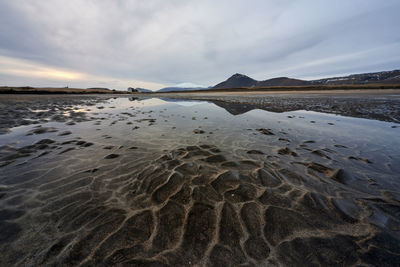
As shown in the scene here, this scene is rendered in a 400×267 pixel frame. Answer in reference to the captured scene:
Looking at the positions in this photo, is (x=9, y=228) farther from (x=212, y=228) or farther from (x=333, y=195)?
(x=333, y=195)

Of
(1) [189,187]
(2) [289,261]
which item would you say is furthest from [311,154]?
(1) [189,187]

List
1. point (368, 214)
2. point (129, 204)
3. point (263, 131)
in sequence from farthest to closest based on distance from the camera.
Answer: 1. point (263, 131)
2. point (129, 204)
3. point (368, 214)

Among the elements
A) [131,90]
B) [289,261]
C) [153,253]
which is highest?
[131,90]

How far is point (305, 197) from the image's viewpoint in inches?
110

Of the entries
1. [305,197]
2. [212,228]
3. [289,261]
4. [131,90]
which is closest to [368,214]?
[305,197]

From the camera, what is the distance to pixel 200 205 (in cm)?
264

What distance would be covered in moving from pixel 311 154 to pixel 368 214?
8.06 feet

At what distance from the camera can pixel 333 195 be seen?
284cm

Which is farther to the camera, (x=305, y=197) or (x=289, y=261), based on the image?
(x=305, y=197)

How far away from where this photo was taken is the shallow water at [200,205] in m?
1.86

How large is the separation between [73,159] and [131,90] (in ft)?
433

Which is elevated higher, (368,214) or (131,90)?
(131,90)

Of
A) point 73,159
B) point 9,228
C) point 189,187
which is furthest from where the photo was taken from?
point 73,159

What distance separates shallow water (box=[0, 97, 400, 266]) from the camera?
6.10 feet
